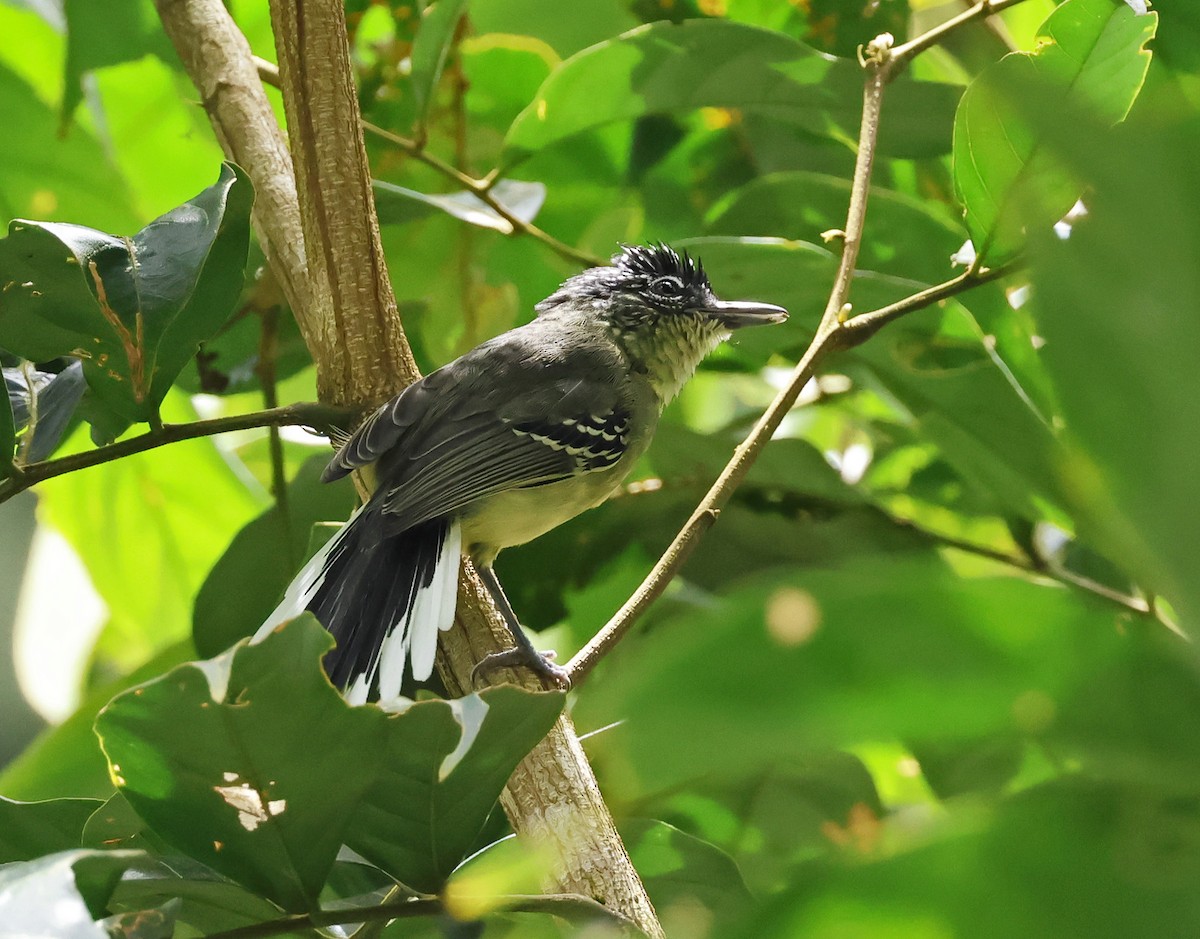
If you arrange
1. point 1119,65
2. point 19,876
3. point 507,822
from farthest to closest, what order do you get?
point 507,822 → point 1119,65 → point 19,876

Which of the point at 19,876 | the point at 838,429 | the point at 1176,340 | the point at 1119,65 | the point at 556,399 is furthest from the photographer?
the point at 838,429

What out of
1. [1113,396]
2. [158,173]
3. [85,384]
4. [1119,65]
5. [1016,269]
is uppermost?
[158,173]

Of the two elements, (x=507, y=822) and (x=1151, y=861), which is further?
(x=507, y=822)

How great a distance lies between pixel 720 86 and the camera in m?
1.42

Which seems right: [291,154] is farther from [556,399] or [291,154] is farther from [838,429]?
[838,429]

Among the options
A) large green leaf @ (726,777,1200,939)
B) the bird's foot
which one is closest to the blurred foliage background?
large green leaf @ (726,777,1200,939)

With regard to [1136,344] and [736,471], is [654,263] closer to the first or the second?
[736,471]

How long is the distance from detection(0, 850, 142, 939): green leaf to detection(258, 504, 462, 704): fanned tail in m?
0.44

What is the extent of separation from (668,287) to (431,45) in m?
0.59

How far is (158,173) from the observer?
1.88 metres

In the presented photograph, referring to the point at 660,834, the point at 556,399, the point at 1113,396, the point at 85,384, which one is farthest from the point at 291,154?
the point at 1113,396

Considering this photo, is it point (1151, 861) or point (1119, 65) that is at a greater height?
point (1119, 65)

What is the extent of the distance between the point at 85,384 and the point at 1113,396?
999 mm

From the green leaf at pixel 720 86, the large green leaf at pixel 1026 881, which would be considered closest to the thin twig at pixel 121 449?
the green leaf at pixel 720 86
